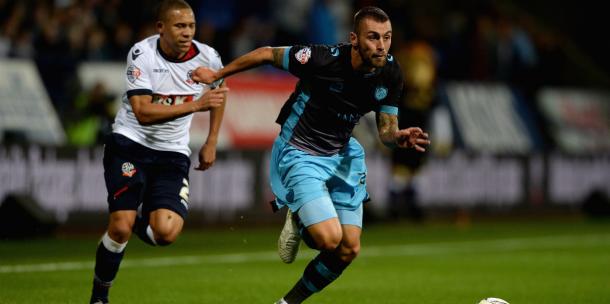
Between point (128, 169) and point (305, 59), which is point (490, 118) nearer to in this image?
point (305, 59)

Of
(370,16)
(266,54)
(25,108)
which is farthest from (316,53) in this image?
(25,108)

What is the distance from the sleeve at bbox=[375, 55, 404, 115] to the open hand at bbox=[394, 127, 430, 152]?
38cm

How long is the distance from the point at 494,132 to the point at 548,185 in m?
1.41

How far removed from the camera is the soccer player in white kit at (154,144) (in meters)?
8.06

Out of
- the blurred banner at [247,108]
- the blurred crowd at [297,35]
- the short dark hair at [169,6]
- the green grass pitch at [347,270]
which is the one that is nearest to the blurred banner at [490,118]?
the blurred crowd at [297,35]

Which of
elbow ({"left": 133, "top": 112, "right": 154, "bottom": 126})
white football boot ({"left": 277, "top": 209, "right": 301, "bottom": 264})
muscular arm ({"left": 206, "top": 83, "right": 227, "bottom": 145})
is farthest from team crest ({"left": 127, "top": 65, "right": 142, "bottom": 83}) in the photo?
white football boot ({"left": 277, "top": 209, "right": 301, "bottom": 264})

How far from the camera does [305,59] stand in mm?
8062

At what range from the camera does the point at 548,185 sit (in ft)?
70.8

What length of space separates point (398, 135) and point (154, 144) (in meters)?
1.80

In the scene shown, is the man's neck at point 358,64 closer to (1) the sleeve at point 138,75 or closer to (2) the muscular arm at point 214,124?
(2) the muscular arm at point 214,124

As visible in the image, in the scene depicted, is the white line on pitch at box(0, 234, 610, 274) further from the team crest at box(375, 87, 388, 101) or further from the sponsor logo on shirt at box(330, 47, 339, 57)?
the team crest at box(375, 87, 388, 101)

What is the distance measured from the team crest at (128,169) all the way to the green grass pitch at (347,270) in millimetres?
1284

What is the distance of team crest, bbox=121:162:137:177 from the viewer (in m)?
8.23

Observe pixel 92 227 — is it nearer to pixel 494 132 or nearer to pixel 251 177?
pixel 251 177
